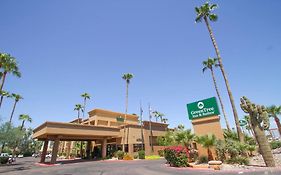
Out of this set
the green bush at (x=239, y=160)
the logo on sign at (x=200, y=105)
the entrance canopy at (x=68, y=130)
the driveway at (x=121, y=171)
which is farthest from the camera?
the entrance canopy at (x=68, y=130)

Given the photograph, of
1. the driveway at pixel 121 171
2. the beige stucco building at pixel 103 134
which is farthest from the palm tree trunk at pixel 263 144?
the beige stucco building at pixel 103 134

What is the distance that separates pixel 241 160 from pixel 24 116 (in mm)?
69706

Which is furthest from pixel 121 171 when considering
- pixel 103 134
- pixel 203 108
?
pixel 103 134

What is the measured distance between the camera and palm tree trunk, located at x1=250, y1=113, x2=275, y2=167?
1438 centimetres

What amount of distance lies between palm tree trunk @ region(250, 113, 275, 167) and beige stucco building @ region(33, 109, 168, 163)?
1001 inches

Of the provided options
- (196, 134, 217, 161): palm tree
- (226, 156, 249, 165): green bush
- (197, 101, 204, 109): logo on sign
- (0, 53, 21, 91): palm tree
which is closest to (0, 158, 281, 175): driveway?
(226, 156, 249, 165): green bush

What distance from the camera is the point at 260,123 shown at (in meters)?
15.7

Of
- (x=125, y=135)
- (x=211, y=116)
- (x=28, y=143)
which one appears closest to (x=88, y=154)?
(x=125, y=135)

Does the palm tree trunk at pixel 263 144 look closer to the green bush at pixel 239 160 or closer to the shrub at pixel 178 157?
the green bush at pixel 239 160

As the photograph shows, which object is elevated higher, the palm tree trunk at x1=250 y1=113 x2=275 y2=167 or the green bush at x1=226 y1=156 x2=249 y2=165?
the palm tree trunk at x1=250 y1=113 x2=275 y2=167

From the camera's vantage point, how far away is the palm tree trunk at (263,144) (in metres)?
14.4

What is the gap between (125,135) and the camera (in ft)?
128

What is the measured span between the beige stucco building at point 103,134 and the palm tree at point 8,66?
33.9ft

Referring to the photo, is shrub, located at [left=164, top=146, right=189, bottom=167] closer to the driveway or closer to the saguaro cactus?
the driveway
